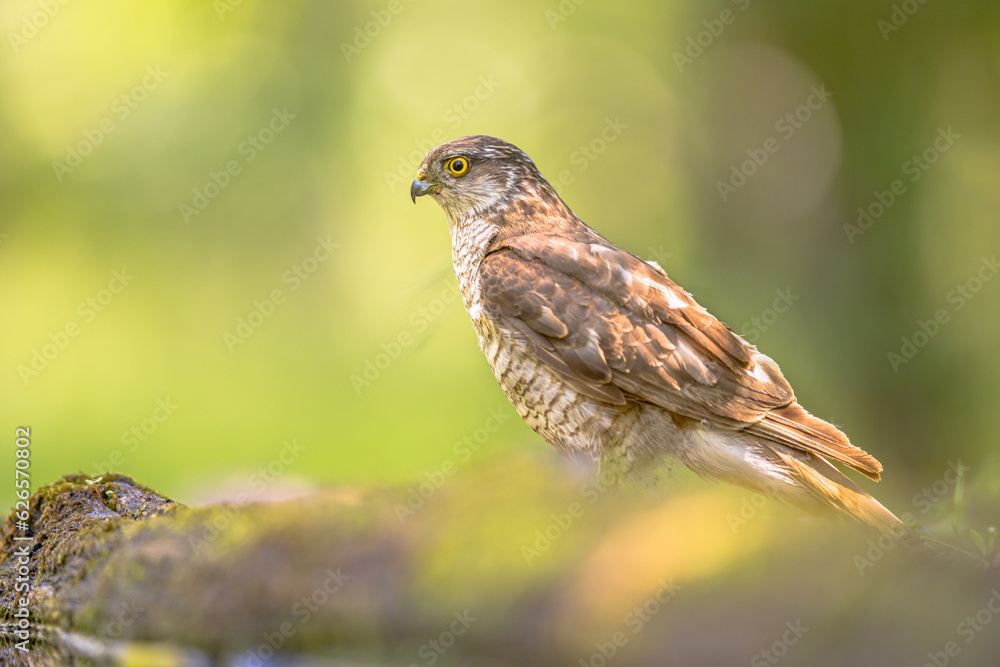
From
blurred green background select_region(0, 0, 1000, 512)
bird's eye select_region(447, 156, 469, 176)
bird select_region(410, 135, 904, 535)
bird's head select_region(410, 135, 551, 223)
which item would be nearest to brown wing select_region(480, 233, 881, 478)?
bird select_region(410, 135, 904, 535)

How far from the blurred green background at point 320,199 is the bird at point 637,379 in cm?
369

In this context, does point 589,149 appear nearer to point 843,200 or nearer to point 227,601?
point 843,200

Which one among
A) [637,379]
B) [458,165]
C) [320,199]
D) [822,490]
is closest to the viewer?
[822,490]

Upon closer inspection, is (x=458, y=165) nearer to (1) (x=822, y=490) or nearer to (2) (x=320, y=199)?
(1) (x=822, y=490)

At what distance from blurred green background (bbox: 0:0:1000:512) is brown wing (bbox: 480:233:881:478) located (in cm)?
364

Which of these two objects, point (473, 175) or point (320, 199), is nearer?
point (473, 175)

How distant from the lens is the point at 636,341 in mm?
3621

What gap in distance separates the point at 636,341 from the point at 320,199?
1378cm

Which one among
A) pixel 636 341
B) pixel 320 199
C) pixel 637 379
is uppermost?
pixel 636 341

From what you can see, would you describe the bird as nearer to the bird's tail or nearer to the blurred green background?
the bird's tail

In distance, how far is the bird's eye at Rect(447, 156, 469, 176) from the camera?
4.24m

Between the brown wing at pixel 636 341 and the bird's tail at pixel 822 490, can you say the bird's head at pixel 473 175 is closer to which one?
the brown wing at pixel 636 341

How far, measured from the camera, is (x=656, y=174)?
44.3 ft

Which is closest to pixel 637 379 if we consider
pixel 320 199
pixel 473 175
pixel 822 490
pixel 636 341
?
pixel 636 341
